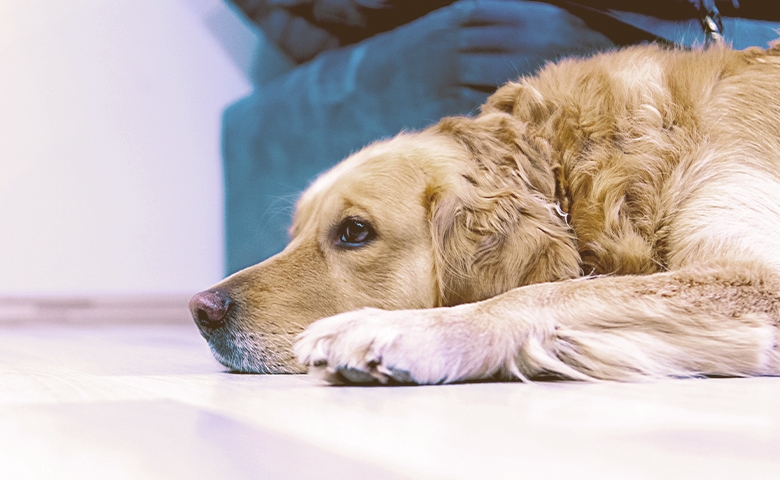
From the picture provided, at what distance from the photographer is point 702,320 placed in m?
1.10

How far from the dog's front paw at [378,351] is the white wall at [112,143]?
111 inches

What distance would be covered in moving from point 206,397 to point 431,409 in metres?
Result: 0.31

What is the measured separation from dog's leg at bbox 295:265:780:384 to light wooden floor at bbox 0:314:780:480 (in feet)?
0.16

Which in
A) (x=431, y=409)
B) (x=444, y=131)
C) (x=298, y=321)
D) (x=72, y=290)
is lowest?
(x=72, y=290)

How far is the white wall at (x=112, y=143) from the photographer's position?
3.55 meters

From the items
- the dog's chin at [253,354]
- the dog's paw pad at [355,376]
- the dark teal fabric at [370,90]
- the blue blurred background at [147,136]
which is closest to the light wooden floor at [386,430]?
the dog's paw pad at [355,376]

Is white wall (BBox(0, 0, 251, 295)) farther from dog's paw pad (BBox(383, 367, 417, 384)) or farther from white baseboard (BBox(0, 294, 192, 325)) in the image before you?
dog's paw pad (BBox(383, 367, 417, 384))

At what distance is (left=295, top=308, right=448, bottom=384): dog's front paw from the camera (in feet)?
3.18

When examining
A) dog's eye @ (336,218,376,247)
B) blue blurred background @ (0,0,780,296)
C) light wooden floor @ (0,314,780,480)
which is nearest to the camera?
light wooden floor @ (0,314,780,480)

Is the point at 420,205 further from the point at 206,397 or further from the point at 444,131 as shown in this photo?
the point at 206,397

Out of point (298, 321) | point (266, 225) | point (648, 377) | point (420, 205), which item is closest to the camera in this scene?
point (648, 377)

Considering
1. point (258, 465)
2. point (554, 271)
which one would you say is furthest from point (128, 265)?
point (258, 465)

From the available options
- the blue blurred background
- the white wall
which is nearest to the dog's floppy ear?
the blue blurred background

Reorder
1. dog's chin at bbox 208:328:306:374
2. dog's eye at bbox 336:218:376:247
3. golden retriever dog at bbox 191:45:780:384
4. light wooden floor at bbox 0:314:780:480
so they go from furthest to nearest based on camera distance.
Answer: dog's eye at bbox 336:218:376:247 < dog's chin at bbox 208:328:306:374 < golden retriever dog at bbox 191:45:780:384 < light wooden floor at bbox 0:314:780:480
